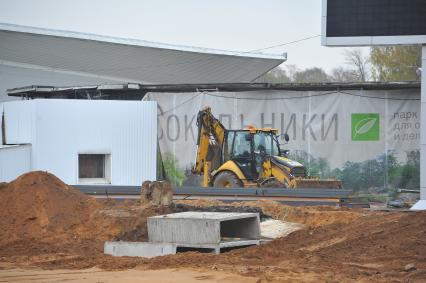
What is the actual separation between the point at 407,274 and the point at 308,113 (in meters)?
21.6

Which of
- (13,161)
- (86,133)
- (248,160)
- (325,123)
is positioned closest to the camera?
(248,160)

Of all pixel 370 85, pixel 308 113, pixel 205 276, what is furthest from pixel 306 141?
pixel 205 276

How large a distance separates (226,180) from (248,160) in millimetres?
999

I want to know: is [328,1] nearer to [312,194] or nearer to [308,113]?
[312,194]

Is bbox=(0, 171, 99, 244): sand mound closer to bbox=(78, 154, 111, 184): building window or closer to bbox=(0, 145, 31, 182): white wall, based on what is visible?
bbox=(0, 145, 31, 182): white wall

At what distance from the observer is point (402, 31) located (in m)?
21.7

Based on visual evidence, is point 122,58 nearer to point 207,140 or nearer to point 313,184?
point 207,140

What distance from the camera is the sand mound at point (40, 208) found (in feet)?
60.4

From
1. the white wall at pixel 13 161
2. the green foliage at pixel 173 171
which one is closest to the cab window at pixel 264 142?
the green foliage at pixel 173 171

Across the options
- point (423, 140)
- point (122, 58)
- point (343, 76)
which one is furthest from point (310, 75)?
point (423, 140)

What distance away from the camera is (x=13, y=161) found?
30.1 metres

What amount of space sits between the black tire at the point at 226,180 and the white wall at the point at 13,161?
6.88m

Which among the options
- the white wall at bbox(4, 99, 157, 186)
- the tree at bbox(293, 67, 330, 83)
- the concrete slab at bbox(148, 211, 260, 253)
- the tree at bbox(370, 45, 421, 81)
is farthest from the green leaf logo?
the tree at bbox(293, 67, 330, 83)

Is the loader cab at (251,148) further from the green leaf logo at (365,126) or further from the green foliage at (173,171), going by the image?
the green foliage at (173,171)
